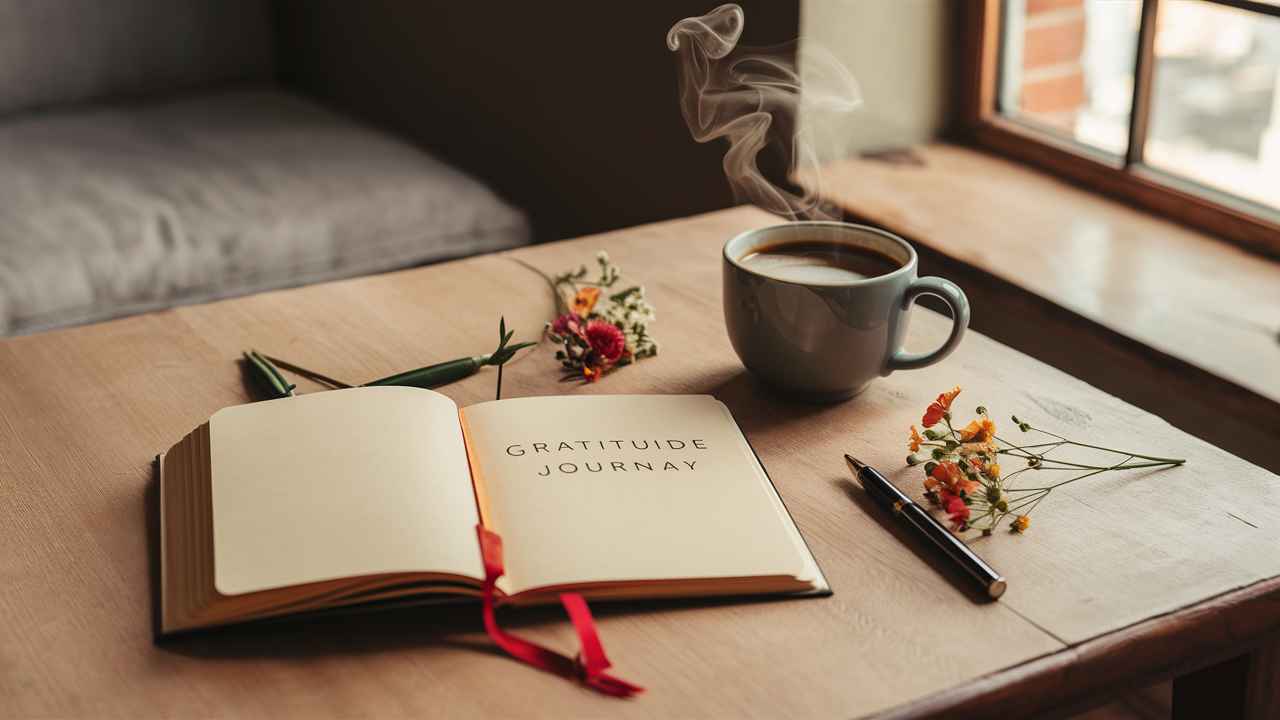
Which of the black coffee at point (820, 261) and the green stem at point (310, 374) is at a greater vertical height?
the black coffee at point (820, 261)

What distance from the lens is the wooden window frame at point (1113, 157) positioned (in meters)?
1.39

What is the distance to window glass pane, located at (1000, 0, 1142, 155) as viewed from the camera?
1.52 meters

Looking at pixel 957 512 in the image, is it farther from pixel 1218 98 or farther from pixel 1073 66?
pixel 1073 66

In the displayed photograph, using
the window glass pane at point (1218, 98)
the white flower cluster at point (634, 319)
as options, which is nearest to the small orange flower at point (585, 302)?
the white flower cluster at point (634, 319)

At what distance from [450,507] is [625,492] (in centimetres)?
11

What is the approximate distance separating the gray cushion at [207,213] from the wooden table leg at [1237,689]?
4.44 feet

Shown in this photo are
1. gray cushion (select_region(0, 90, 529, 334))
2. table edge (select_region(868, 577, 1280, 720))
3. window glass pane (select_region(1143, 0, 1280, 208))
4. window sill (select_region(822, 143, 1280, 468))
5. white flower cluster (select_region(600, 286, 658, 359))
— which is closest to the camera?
table edge (select_region(868, 577, 1280, 720))

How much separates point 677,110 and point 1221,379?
3.18ft

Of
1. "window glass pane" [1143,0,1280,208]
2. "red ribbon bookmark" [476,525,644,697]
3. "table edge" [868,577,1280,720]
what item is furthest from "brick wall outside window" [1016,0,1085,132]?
"red ribbon bookmark" [476,525,644,697]

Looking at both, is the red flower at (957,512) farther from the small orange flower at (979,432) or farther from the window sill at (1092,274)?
the window sill at (1092,274)

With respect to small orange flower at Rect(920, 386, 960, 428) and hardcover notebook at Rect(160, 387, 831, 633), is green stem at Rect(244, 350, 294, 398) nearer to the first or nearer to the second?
hardcover notebook at Rect(160, 387, 831, 633)

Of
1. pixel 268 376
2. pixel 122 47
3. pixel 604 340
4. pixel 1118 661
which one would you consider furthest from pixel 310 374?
pixel 122 47

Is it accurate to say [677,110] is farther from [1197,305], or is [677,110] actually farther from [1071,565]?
[1071,565]

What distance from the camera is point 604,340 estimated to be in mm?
890
